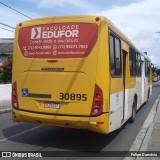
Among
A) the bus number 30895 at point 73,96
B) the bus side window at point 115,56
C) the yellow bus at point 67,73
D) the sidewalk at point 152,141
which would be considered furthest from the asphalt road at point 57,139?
the bus side window at point 115,56

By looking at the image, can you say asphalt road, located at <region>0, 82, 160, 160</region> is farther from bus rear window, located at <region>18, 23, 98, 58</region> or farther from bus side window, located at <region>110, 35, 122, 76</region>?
bus rear window, located at <region>18, 23, 98, 58</region>

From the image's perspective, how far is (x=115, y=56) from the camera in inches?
347

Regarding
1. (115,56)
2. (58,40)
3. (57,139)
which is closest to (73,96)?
(58,40)

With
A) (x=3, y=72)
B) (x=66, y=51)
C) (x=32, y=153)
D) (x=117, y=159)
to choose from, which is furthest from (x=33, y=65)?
(x=3, y=72)

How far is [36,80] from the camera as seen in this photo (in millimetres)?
8422

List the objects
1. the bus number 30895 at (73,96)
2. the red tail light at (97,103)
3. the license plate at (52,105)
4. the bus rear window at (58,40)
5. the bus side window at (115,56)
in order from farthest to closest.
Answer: the bus side window at (115,56), the license plate at (52,105), the bus rear window at (58,40), the bus number 30895 at (73,96), the red tail light at (97,103)

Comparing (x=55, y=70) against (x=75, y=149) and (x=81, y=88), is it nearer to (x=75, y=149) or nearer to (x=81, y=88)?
(x=81, y=88)

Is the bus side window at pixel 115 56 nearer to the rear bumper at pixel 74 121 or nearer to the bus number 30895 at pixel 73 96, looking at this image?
the bus number 30895 at pixel 73 96

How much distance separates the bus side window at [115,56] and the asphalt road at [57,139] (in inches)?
73.4

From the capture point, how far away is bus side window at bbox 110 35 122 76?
8.42 meters

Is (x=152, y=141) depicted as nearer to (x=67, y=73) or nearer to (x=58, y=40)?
→ (x=67, y=73)

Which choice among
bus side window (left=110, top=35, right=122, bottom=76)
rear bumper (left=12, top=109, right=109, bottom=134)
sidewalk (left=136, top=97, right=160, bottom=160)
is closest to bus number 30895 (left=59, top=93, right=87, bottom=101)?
rear bumper (left=12, top=109, right=109, bottom=134)

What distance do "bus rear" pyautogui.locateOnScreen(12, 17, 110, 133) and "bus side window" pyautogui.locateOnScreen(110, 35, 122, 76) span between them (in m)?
0.70

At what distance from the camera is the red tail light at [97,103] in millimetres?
7746
